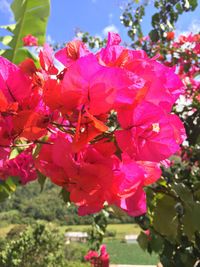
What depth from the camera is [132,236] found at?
2450cm

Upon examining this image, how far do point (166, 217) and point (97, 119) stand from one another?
1.90 ft

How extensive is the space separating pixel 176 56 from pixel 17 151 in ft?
6.67

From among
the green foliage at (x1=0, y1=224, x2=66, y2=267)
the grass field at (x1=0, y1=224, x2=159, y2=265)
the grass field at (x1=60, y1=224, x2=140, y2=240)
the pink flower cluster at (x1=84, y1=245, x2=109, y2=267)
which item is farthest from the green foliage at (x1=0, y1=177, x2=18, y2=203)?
the grass field at (x1=60, y1=224, x2=140, y2=240)

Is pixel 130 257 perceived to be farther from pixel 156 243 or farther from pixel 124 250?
pixel 156 243

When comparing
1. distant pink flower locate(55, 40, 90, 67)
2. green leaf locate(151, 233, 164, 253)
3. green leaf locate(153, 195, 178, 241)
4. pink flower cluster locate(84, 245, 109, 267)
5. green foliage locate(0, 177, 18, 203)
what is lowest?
pink flower cluster locate(84, 245, 109, 267)

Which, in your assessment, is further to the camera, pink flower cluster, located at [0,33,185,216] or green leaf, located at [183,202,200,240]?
green leaf, located at [183,202,200,240]

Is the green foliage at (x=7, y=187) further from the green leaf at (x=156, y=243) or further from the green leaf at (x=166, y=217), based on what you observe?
the green leaf at (x=166, y=217)

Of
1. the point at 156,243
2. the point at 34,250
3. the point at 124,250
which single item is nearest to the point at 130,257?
the point at 124,250

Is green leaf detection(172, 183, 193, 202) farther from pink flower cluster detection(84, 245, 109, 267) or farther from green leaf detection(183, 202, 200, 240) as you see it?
pink flower cluster detection(84, 245, 109, 267)

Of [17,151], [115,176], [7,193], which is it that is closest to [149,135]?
[115,176]

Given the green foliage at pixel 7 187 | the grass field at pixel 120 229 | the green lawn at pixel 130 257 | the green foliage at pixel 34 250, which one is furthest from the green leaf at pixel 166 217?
the grass field at pixel 120 229

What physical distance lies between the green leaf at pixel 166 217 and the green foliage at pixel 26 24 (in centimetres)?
99

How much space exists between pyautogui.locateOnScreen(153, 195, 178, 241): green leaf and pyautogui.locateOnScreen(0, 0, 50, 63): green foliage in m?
0.99

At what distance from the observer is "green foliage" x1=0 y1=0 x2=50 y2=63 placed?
1632 mm
